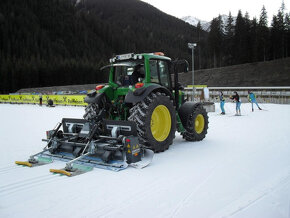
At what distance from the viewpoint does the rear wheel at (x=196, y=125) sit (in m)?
6.70

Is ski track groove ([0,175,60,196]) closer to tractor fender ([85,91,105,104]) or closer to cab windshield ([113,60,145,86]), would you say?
tractor fender ([85,91,105,104])

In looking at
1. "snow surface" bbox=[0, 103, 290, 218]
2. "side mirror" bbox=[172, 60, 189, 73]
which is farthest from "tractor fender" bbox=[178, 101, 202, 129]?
"snow surface" bbox=[0, 103, 290, 218]

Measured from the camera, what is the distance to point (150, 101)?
17.8 ft

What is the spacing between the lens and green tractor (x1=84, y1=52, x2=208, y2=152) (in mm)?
5340

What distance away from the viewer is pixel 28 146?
22.0ft

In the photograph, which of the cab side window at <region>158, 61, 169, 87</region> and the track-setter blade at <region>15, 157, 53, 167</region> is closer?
the track-setter blade at <region>15, 157, 53, 167</region>

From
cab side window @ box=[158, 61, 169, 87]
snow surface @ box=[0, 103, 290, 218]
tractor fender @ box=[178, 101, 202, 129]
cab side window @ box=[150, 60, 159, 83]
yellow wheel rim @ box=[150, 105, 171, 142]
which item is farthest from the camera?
tractor fender @ box=[178, 101, 202, 129]

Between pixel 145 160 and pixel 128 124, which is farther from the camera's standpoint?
pixel 145 160

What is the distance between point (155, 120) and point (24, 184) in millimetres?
3041

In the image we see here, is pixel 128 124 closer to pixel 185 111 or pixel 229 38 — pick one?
pixel 185 111

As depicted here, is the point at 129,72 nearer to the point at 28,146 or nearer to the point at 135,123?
the point at 135,123

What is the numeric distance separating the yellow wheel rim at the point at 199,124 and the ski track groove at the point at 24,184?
4344 mm

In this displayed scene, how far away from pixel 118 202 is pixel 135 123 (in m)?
1.85

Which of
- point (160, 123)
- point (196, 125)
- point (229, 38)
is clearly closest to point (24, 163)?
point (160, 123)
